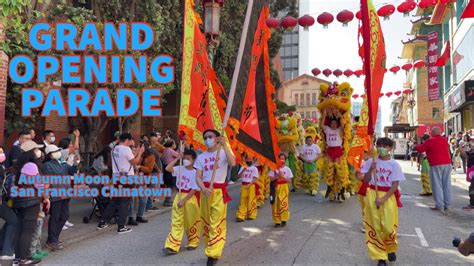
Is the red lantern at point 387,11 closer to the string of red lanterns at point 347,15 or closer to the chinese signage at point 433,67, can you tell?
the string of red lanterns at point 347,15

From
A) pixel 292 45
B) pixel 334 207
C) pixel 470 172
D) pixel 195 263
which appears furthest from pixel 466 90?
pixel 292 45

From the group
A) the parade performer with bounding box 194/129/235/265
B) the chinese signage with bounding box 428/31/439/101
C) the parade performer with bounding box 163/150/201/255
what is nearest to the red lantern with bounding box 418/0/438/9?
the parade performer with bounding box 194/129/235/265

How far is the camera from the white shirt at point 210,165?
561 cm

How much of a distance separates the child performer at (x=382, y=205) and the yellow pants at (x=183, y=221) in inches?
93.0

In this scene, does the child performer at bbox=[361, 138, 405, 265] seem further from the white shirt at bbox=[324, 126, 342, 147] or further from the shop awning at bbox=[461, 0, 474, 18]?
the shop awning at bbox=[461, 0, 474, 18]

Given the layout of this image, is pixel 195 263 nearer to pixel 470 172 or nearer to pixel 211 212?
pixel 211 212

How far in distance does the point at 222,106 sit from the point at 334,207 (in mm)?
4615

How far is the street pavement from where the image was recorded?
565 cm

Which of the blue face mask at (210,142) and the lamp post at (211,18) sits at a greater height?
the lamp post at (211,18)

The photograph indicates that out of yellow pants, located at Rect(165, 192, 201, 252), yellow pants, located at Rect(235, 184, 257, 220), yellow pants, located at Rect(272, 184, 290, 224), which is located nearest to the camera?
yellow pants, located at Rect(165, 192, 201, 252)

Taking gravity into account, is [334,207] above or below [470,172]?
below

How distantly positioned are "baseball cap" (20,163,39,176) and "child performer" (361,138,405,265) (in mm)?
4259

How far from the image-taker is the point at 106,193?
7848 millimetres

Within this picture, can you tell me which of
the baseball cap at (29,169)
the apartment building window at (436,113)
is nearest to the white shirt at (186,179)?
the baseball cap at (29,169)
